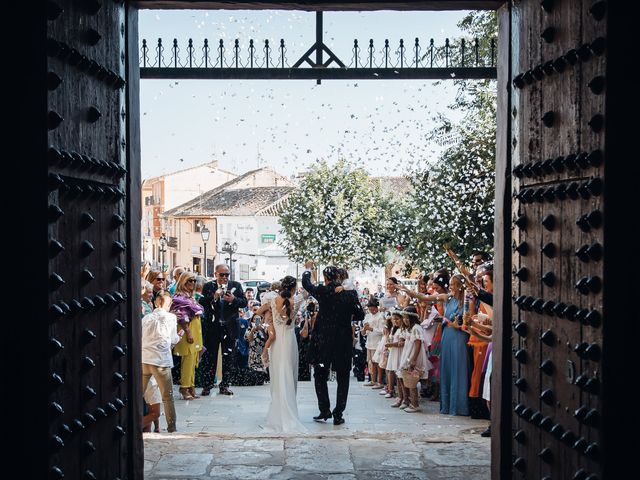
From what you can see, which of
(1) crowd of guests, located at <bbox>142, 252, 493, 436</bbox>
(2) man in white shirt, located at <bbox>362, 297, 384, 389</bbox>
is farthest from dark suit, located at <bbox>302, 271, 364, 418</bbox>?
(2) man in white shirt, located at <bbox>362, 297, 384, 389</bbox>

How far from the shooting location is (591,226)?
3188mm

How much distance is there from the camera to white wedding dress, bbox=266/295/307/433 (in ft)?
31.7

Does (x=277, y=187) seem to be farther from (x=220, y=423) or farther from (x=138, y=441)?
(x=138, y=441)

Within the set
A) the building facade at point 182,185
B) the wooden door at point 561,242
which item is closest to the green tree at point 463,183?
the wooden door at point 561,242

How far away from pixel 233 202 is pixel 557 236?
59371mm

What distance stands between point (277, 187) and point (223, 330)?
52.8 m

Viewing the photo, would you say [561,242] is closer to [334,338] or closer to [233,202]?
[334,338]

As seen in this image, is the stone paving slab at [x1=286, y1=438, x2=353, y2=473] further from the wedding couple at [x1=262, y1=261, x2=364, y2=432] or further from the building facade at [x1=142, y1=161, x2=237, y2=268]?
the building facade at [x1=142, y1=161, x2=237, y2=268]

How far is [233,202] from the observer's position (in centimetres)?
6259

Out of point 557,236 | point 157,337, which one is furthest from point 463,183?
point 557,236

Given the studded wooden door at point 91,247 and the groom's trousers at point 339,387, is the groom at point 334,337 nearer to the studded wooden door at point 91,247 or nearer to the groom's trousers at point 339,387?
the groom's trousers at point 339,387

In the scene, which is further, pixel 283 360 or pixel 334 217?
pixel 334 217

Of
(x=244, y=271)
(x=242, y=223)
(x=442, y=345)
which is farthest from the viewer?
(x=244, y=271)

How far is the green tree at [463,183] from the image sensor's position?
705 inches
